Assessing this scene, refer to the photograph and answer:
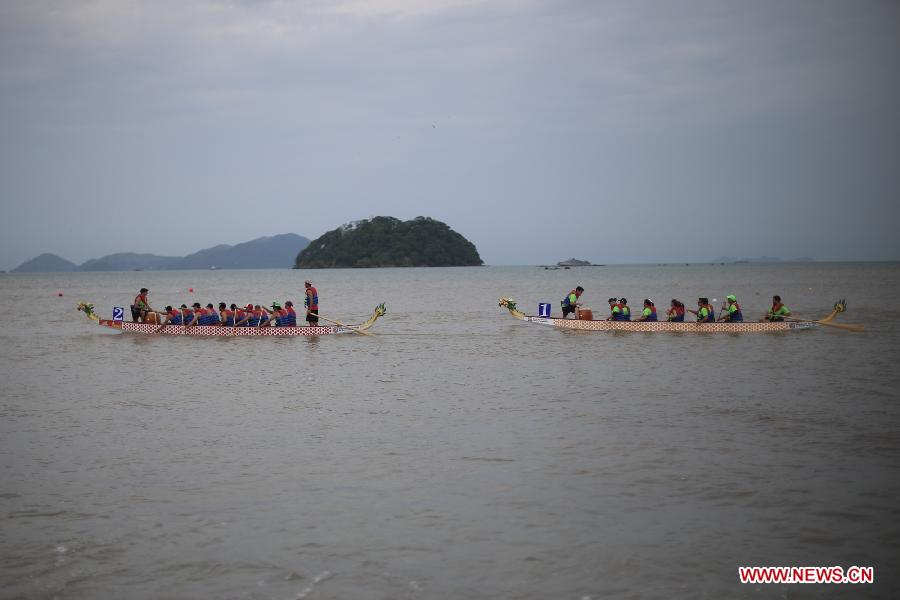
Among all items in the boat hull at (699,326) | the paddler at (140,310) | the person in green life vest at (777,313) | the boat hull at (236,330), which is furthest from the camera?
the paddler at (140,310)

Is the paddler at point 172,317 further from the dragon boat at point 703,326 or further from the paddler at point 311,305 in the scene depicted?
the dragon boat at point 703,326

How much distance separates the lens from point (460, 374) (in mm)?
21016

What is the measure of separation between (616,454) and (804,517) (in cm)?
335

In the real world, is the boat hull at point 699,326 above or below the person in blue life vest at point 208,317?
below

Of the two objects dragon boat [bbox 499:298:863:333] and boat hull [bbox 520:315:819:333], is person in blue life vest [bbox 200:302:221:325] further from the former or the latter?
boat hull [bbox 520:315:819:333]

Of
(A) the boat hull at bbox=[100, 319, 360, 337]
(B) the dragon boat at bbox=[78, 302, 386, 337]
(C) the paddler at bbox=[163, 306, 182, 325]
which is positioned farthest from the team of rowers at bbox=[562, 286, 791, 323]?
(C) the paddler at bbox=[163, 306, 182, 325]

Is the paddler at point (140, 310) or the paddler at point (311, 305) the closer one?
the paddler at point (311, 305)

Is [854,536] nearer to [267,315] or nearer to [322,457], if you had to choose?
[322,457]

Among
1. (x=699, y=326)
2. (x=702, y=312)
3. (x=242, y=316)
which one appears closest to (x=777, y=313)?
(x=702, y=312)

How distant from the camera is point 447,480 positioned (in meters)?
10.8

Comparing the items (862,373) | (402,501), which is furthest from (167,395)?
(862,373)

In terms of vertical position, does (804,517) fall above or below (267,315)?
below

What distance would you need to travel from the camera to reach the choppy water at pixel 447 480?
25.5ft

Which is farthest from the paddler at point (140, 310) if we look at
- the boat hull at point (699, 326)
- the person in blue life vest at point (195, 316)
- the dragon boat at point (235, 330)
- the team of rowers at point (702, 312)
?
the boat hull at point (699, 326)
